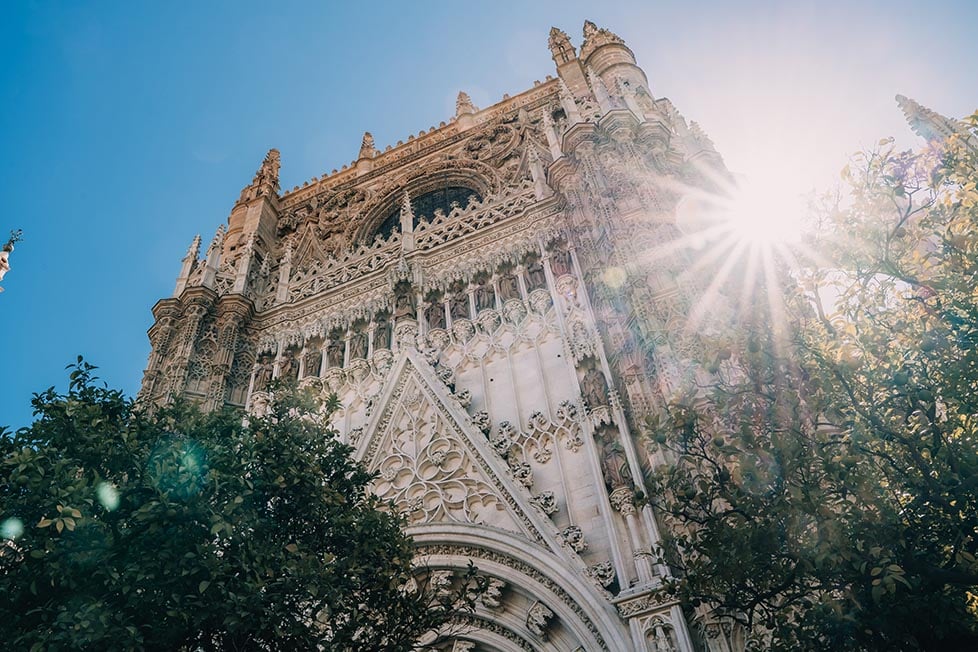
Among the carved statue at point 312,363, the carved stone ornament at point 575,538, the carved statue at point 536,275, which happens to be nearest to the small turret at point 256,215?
the carved statue at point 312,363

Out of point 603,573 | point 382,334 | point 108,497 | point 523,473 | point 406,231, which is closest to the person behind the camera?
point 108,497

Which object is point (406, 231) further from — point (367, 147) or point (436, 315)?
point (367, 147)

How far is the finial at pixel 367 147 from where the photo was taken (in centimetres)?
2327

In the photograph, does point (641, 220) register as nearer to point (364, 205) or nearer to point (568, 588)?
point (568, 588)

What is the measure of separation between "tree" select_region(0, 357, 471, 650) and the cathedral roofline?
15181 mm

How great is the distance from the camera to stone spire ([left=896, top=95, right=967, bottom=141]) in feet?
77.3

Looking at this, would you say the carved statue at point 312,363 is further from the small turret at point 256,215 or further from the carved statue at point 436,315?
the small turret at point 256,215

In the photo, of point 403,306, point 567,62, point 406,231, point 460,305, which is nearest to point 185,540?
point 403,306

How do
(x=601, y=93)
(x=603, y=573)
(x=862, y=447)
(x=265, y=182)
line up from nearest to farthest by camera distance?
1. (x=862, y=447)
2. (x=603, y=573)
3. (x=601, y=93)
4. (x=265, y=182)

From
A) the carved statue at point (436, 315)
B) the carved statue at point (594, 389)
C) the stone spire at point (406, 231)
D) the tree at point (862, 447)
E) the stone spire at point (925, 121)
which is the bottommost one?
the tree at point (862, 447)

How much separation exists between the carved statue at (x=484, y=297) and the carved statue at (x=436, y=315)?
723 millimetres

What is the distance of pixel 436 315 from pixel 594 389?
4.43 metres

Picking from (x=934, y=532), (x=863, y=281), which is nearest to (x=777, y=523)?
(x=934, y=532)

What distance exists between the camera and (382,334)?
565 inches
